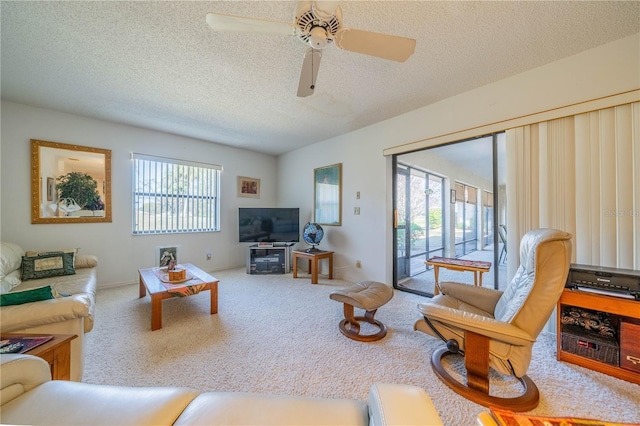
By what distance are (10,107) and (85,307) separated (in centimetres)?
326

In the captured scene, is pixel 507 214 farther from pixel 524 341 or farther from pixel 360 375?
pixel 360 375

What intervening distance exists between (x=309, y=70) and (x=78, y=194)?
3.70 meters

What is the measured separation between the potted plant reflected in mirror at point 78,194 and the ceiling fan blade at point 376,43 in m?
3.90

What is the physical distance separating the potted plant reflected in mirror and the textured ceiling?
0.91m

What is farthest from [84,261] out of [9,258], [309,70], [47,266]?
[309,70]

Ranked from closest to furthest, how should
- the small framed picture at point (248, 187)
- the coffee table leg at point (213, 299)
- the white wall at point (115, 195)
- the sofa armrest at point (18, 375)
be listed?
the sofa armrest at point (18, 375), the coffee table leg at point (213, 299), the white wall at point (115, 195), the small framed picture at point (248, 187)

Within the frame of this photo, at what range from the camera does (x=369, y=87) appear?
2430 mm

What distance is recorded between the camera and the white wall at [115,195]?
279cm

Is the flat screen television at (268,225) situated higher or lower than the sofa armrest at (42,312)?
higher

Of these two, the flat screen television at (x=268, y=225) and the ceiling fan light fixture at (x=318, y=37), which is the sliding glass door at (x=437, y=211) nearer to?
the flat screen television at (x=268, y=225)

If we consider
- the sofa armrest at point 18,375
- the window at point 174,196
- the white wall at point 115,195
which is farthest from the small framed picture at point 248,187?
the sofa armrest at point 18,375

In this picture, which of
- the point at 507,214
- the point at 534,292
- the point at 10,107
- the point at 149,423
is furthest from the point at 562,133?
the point at 10,107

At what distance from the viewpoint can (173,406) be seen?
776 mm

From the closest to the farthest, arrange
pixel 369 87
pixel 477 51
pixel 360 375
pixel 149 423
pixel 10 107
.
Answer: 1. pixel 149 423
2. pixel 360 375
3. pixel 477 51
4. pixel 369 87
5. pixel 10 107
